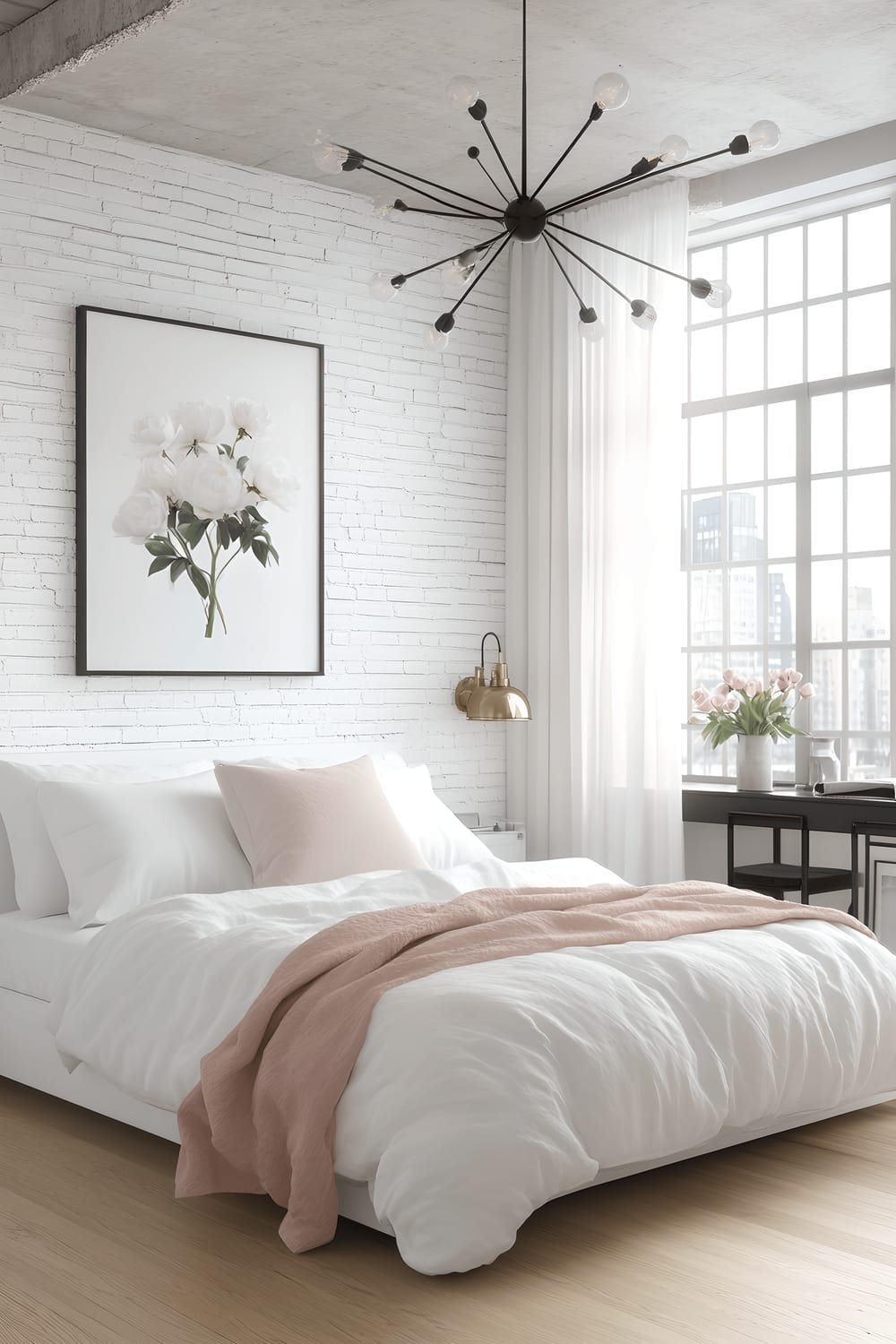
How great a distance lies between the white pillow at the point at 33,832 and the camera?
174 inches

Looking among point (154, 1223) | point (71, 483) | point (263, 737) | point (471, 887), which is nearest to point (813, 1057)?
point (471, 887)

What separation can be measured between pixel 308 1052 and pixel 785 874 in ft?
8.52

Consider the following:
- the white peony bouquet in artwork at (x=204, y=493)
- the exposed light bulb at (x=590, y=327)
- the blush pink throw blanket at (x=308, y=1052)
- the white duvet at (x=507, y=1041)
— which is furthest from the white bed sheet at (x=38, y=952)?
the exposed light bulb at (x=590, y=327)

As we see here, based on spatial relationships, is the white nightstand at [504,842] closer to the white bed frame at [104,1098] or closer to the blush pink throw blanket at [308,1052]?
the white bed frame at [104,1098]

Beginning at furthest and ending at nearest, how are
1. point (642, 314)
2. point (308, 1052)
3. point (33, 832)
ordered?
point (33, 832) < point (642, 314) < point (308, 1052)

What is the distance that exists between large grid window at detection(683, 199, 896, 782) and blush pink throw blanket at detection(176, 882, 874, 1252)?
2.39 m

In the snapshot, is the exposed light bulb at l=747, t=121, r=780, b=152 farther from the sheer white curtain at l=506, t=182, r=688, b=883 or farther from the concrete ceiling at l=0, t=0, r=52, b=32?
the sheer white curtain at l=506, t=182, r=688, b=883

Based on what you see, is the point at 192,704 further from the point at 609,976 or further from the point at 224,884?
the point at 609,976

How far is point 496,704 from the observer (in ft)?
19.2

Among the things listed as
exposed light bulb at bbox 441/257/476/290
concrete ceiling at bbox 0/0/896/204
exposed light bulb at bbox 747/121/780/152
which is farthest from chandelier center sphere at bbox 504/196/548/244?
concrete ceiling at bbox 0/0/896/204

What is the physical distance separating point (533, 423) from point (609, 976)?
11.6 feet

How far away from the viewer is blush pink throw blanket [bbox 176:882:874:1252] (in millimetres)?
2936

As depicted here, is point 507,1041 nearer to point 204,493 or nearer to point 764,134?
point 764,134

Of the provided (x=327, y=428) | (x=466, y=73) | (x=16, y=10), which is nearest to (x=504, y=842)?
(x=327, y=428)
